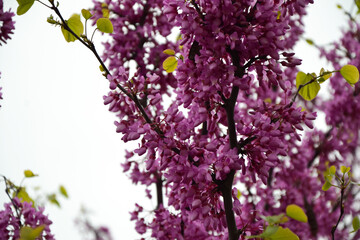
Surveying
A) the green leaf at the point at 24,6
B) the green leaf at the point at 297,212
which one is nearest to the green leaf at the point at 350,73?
the green leaf at the point at 297,212

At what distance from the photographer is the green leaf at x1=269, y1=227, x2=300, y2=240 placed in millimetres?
1094

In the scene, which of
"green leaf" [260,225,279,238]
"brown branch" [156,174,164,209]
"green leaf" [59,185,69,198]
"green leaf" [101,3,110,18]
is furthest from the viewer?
"green leaf" [59,185,69,198]

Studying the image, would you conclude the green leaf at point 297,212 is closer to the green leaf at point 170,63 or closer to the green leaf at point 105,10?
the green leaf at point 170,63

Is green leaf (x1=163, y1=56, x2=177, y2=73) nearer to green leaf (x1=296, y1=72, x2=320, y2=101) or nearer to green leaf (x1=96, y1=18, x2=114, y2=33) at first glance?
green leaf (x1=96, y1=18, x2=114, y2=33)

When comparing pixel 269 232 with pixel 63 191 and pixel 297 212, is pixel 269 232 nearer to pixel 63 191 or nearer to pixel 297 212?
pixel 297 212

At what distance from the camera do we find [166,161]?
1.38m

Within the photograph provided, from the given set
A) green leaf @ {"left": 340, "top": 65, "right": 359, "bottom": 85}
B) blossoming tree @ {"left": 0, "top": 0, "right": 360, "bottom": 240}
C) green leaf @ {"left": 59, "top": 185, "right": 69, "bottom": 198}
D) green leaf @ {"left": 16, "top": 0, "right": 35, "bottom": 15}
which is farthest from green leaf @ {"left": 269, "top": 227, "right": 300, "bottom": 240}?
green leaf @ {"left": 59, "top": 185, "right": 69, "bottom": 198}

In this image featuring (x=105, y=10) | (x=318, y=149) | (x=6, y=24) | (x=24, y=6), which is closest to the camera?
(x=24, y=6)

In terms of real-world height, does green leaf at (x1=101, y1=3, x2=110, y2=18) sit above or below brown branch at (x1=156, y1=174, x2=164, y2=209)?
above

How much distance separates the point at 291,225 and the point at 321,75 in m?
2.75

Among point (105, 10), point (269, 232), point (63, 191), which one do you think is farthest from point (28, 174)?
point (269, 232)

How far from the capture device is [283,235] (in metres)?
1.11

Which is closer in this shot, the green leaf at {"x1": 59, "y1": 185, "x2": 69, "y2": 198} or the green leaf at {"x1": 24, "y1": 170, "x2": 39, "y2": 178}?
the green leaf at {"x1": 24, "y1": 170, "x2": 39, "y2": 178}

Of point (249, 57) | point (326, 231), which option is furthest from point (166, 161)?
point (326, 231)
